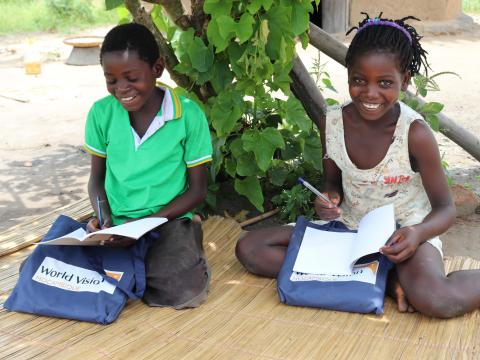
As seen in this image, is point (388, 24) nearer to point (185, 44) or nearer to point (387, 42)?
point (387, 42)

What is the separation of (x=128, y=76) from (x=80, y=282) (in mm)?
776

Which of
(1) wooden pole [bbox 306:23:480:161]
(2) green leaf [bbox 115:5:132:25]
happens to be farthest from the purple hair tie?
(2) green leaf [bbox 115:5:132:25]

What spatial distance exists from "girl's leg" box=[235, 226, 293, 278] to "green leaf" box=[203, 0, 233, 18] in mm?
961

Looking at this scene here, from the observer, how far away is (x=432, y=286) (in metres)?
2.29

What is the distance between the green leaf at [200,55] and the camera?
307 centimetres

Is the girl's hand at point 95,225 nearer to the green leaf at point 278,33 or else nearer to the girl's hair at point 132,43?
the girl's hair at point 132,43

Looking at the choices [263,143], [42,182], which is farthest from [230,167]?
[42,182]

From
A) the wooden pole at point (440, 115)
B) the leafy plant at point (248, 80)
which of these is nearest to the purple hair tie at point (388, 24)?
the leafy plant at point (248, 80)

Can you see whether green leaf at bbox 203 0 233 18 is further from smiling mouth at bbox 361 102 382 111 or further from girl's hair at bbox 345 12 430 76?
smiling mouth at bbox 361 102 382 111

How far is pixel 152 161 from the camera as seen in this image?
2.63 m

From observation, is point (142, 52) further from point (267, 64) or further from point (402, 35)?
point (402, 35)

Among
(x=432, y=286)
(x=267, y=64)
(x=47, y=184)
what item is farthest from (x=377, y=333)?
(x=47, y=184)

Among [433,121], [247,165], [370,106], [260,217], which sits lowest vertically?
[260,217]

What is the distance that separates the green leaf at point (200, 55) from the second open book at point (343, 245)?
929mm
